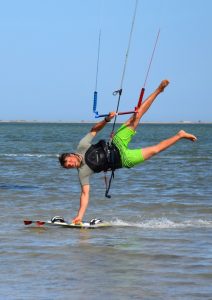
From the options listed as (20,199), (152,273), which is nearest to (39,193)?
(20,199)


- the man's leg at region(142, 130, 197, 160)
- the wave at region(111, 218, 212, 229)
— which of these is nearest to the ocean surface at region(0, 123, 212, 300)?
the wave at region(111, 218, 212, 229)

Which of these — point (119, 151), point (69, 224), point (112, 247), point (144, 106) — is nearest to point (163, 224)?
Result: point (69, 224)

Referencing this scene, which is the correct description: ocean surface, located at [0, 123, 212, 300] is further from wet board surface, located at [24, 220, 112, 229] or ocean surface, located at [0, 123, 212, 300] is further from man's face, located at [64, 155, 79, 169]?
man's face, located at [64, 155, 79, 169]

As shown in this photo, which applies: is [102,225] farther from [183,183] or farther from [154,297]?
[183,183]

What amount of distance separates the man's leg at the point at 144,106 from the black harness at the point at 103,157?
423 millimetres

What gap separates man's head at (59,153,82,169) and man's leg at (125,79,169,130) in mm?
875

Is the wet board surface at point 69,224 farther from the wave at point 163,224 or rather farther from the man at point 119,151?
the man at point 119,151

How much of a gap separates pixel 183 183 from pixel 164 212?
6545 mm

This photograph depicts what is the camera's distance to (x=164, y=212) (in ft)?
45.7

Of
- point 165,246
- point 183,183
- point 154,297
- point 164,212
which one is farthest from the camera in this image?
point 183,183

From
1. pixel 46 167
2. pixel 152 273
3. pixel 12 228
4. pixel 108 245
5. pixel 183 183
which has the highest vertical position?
pixel 152 273

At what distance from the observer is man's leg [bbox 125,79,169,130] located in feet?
36.2

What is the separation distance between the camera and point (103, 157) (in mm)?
10984

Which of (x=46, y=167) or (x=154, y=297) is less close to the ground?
(x=154, y=297)
